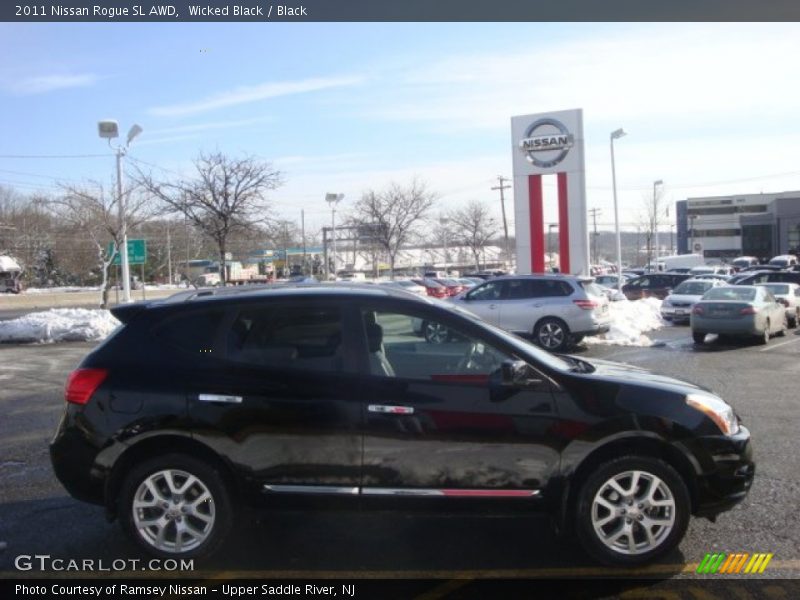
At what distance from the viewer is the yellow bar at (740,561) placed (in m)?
4.12

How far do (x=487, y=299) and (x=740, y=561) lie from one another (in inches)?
466

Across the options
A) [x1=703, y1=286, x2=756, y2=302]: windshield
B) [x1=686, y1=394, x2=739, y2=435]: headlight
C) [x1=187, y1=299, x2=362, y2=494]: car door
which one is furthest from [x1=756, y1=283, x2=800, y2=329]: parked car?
[x1=187, y1=299, x2=362, y2=494]: car door

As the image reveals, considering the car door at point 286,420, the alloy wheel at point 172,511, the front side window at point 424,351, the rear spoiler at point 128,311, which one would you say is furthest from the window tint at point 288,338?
the alloy wheel at point 172,511

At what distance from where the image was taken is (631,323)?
A: 19.3 m

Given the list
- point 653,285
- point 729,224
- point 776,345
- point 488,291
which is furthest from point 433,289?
point 729,224

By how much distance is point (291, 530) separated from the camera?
4.84 meters

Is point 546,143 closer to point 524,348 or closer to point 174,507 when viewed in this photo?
point 524,348

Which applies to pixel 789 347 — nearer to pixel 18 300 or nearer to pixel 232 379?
pixel 232 379

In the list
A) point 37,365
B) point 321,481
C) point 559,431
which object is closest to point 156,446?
point 321,481

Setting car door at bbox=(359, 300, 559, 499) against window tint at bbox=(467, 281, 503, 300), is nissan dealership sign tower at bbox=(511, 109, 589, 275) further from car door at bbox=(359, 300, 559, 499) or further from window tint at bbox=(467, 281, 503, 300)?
car door at bbox=(359, 300, 559, 499)

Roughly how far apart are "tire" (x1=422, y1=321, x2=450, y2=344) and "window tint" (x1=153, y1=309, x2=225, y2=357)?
1332mm

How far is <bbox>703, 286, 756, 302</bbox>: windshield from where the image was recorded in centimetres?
1645

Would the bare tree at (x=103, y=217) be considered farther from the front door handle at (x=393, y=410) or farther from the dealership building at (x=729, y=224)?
the dealership building at (x=729, y=224)

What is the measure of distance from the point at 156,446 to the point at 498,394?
2.13m
